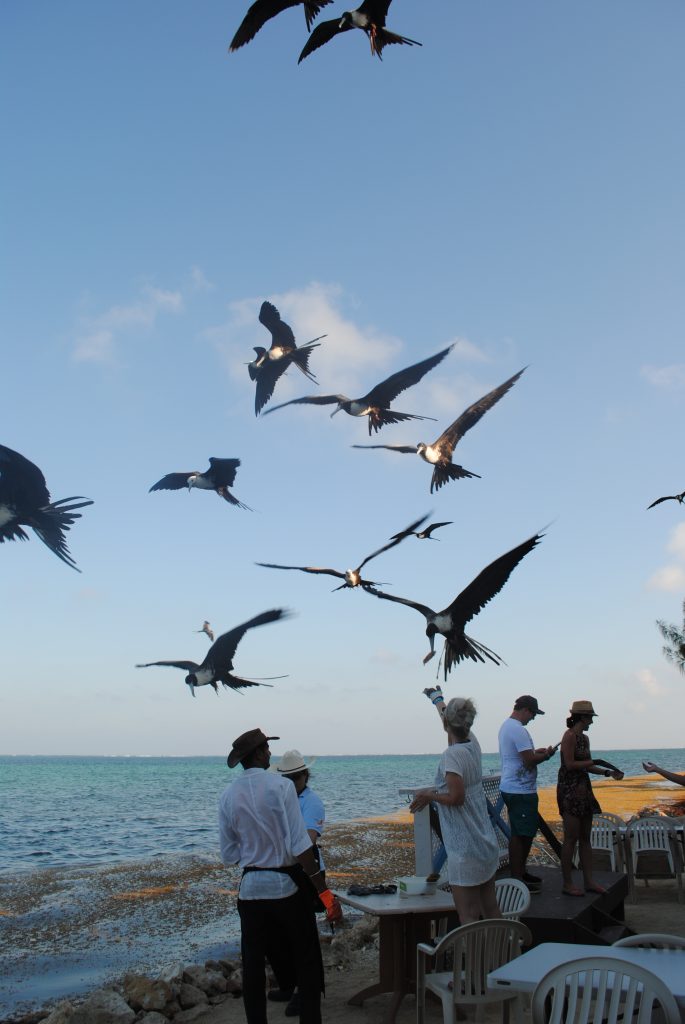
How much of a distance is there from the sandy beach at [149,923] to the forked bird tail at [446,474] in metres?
3.73

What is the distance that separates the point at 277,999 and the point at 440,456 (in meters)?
4.45

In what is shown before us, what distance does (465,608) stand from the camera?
23.8ft

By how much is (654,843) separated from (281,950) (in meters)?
5.05

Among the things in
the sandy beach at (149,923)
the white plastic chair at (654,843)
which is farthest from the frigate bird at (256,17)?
the white plastic chair at (654,843)

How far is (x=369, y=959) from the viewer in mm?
6477

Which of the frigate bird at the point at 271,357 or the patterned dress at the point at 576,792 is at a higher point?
the frigate bird at the point at 271,357

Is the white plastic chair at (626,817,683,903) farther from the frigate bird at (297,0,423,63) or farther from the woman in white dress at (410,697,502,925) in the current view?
the frigate bird at (297,0,423,63)

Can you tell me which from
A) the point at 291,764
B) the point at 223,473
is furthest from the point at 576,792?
the point at 223,473

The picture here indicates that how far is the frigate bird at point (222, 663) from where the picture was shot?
22.0ft

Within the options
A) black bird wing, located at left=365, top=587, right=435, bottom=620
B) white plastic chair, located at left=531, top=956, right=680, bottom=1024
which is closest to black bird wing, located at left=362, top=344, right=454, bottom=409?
black bird wing, located at left=365, top=587, right=435, bottom=620

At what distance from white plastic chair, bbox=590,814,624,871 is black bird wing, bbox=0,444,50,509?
17.8 feet

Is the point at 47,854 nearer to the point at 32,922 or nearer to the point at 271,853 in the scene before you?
the point at 32,922

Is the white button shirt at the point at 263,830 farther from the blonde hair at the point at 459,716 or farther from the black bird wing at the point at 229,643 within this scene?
the black bird wing at the point at 229,643

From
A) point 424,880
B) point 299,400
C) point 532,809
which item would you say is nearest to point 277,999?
point 424,880
